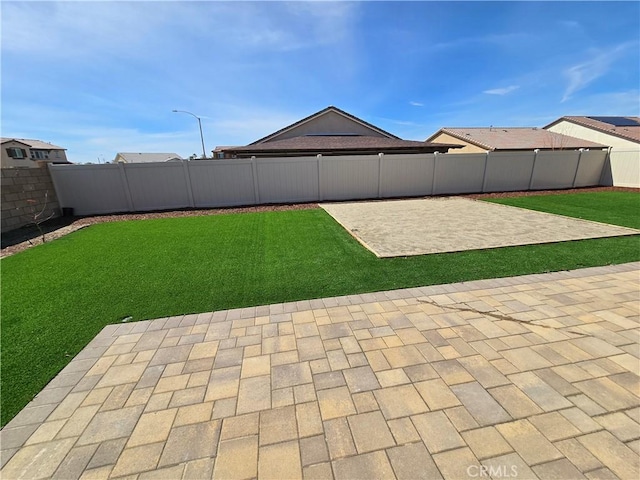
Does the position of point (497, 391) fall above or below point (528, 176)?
below

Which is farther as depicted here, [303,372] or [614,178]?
[614,178]

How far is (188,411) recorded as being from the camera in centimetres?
212

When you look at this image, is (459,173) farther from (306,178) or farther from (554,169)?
(306,178)

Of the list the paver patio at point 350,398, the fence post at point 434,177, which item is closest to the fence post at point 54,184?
the paver patio at point 350,398

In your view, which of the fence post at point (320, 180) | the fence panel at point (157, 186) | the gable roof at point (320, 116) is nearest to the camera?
the fence panel at point (157, 186)

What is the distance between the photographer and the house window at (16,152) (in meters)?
35.7

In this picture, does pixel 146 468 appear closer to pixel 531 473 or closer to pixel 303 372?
pixel 303 372

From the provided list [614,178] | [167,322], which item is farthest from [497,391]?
[614,178]

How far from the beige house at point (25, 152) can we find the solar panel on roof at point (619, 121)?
5579 cm

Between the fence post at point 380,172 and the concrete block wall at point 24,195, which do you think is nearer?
the concrete block wall at point 24,195

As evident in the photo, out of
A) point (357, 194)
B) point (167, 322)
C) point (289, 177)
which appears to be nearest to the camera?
point (167, 322)

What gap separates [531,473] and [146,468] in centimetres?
232

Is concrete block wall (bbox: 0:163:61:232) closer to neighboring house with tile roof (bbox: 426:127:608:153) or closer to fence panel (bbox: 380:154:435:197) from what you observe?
fence panel (bbox: 380:154:435:197)

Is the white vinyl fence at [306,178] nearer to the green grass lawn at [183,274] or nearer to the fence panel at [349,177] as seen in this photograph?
the fence panel at [349,177]
